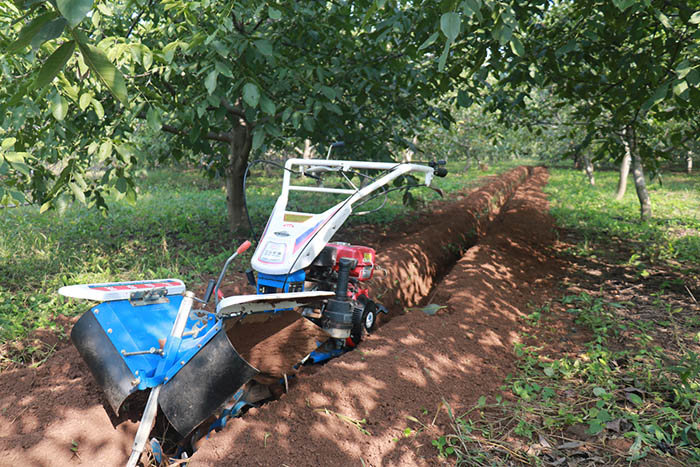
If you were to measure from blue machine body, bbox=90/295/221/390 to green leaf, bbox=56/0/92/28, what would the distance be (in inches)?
78.1

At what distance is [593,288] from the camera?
5.67 metres

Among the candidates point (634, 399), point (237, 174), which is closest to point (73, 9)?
point (634, 399)

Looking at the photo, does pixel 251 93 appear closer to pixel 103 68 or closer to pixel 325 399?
pixel 325 399

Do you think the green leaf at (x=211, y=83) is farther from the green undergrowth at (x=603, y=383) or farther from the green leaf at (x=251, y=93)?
the green undergrowth at (x=603, y=383)

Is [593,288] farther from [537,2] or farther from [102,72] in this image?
[102,72]

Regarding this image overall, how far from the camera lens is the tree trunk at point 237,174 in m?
7.42

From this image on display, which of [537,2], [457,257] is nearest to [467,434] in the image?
[537,2]

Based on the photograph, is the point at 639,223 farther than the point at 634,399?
Yes

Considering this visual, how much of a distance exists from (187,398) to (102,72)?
6.65 feet

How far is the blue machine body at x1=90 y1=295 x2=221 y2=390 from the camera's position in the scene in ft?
8.67

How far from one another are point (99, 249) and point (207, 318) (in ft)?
14.2

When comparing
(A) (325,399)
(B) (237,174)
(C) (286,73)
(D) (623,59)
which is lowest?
(A) (325,399)

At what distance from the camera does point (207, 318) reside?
3113 mm

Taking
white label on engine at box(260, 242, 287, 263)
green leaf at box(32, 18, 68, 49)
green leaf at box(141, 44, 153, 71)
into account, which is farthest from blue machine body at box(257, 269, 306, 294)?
green leaf at box(32, 18, 68, 49)
